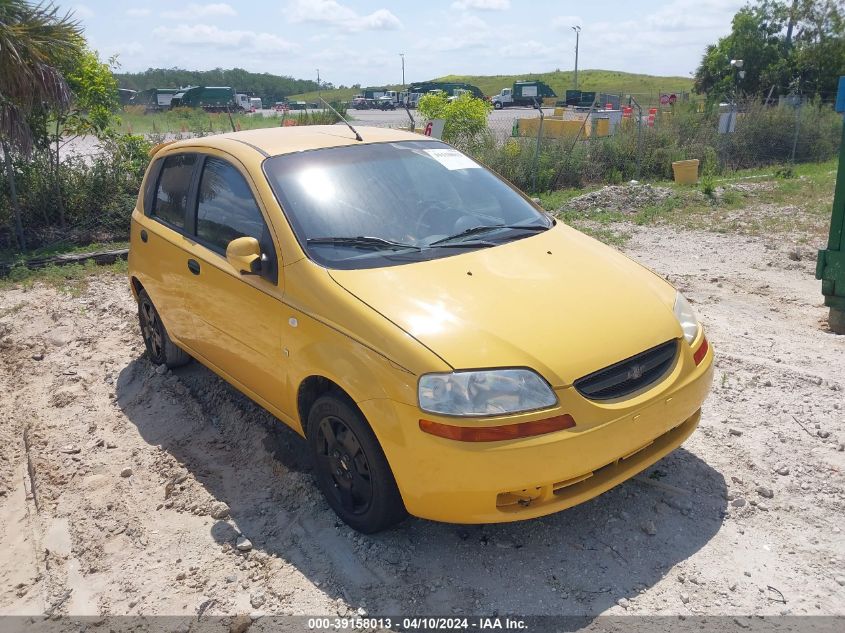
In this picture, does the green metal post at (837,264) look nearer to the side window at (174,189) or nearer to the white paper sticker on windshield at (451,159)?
the white paper sticker on windshield at (451,159)

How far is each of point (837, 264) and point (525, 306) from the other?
4.04 meters

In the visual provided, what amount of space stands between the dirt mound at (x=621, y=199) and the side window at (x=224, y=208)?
879 centimetres

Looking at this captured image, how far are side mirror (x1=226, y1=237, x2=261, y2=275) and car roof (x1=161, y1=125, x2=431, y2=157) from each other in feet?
2.35

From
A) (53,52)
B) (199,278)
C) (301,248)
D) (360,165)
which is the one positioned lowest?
(199,278)

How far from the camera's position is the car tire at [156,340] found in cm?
544

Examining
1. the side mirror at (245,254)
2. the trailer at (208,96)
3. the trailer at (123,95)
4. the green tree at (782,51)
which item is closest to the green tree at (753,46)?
the green tree at (782,51)

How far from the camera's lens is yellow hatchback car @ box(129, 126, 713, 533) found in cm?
293

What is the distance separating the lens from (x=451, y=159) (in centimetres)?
465

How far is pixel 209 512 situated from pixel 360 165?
208 cm

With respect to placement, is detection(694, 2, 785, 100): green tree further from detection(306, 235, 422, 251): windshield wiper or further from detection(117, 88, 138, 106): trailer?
detection(306, 235, 422, 251): windshield wiper

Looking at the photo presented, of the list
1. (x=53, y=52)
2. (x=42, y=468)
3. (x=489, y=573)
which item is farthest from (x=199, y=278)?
(x=53, y=52)

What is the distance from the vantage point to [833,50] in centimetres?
3703

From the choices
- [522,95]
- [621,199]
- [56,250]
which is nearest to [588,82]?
[522,95]

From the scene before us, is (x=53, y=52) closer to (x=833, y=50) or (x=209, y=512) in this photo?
(x=209, y=512)
